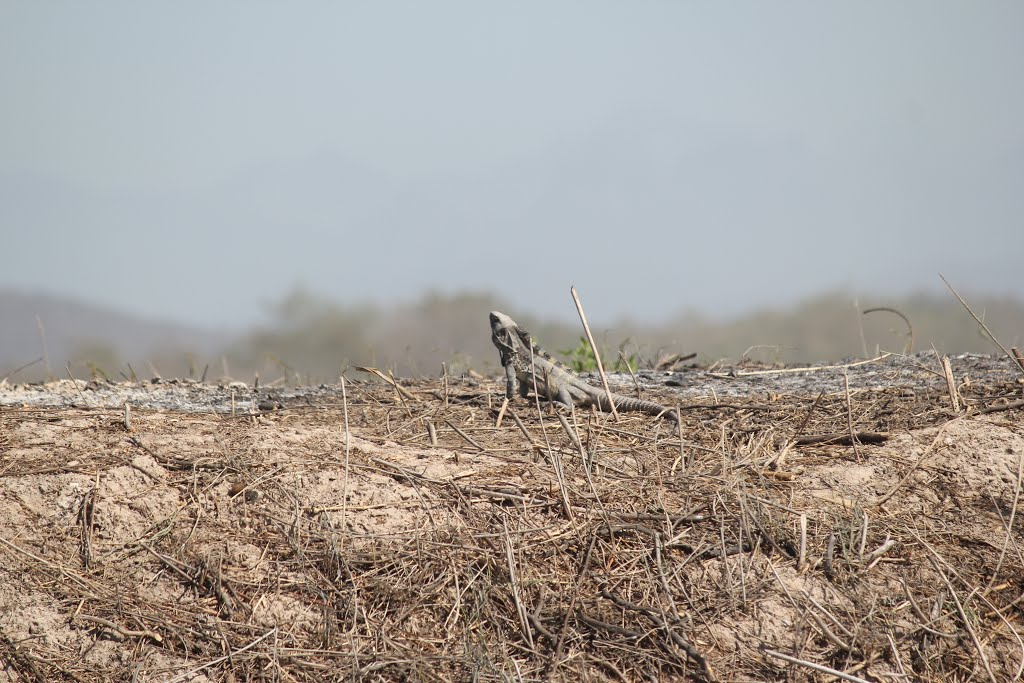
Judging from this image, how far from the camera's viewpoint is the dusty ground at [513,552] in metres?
4.63

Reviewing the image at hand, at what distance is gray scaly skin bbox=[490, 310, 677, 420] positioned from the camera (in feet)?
22.5

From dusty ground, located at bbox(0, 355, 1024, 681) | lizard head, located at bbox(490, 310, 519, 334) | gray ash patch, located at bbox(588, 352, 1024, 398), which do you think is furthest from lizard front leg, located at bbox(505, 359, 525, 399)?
dusty ground, located at bbox(0, 355, 1024, 681)

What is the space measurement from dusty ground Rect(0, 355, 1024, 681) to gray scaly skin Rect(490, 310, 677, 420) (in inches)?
25.5

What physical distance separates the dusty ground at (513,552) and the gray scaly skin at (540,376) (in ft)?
2.13

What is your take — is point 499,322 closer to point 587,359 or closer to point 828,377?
point 587,359

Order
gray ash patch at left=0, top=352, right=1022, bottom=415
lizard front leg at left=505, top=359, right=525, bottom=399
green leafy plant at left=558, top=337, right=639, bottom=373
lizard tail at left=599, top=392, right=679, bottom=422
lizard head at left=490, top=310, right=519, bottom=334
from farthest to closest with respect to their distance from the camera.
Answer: green leafy plant at left=558, top=337, right=639, bottom=373
lizard head at left=490, top=310, right=519, bottom=334
lizard front leg at left=505, top=359, right=525, bottom=399
gray ash patch at left=0, top=352, right=1022, bottom=415
lizard tail at left=599, top=392, right=679, bottom=422

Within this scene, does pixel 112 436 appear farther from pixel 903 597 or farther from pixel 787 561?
pixel 903 597

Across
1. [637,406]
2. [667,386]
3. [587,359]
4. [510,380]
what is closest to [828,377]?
[667,386]

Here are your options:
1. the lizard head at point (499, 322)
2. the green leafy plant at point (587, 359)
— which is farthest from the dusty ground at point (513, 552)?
the green leafy plant at point (587, 359)

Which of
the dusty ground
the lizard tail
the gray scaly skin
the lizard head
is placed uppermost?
the lizard head

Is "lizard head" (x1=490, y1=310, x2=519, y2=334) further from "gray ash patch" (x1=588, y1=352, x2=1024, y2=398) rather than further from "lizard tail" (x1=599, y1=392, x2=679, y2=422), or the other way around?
"lizard tail" (x1=599, y1=392, x2=679, y2=422)

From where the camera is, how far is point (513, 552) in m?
5.01

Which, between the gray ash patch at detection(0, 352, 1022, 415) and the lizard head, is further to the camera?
the lizard head

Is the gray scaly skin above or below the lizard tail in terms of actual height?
above
